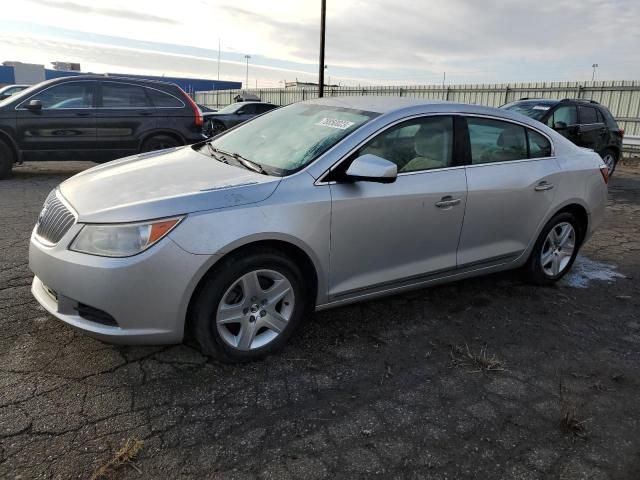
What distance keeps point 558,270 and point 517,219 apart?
88 cm

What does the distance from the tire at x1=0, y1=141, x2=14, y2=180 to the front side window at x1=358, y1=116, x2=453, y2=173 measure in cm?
714

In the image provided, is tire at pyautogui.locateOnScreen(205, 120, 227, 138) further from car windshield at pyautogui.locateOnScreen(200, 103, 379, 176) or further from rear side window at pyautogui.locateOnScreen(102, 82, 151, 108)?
car windshield at pyautogui.locateOnScreen(200, 103, 379, 176)

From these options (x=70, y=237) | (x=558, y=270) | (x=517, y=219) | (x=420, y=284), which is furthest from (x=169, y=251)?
(x=558, y=270)

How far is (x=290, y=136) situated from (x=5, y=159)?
662 cm

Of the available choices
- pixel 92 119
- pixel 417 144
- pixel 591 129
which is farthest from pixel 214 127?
pixel 417 144

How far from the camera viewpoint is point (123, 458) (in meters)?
2.23

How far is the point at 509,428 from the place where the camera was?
2623 mm

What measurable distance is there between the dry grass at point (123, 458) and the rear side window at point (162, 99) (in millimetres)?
7524

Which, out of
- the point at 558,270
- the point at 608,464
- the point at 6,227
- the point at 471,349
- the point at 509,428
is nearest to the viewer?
the point at 608,464

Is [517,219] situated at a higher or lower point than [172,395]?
higher

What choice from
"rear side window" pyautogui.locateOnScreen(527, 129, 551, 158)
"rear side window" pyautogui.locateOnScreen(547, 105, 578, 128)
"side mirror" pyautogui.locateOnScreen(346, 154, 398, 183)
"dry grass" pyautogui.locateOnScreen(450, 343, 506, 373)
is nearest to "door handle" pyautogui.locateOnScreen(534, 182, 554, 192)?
"rear side window" pyautogui.locateOnScreen(527, 129, 551, 158)

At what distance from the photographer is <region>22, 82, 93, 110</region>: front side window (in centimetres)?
816

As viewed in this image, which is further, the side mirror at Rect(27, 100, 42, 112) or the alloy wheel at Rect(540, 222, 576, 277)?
the side mirror at Rect(27, 100, 42, 112)

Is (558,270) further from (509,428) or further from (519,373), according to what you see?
(509,428)
